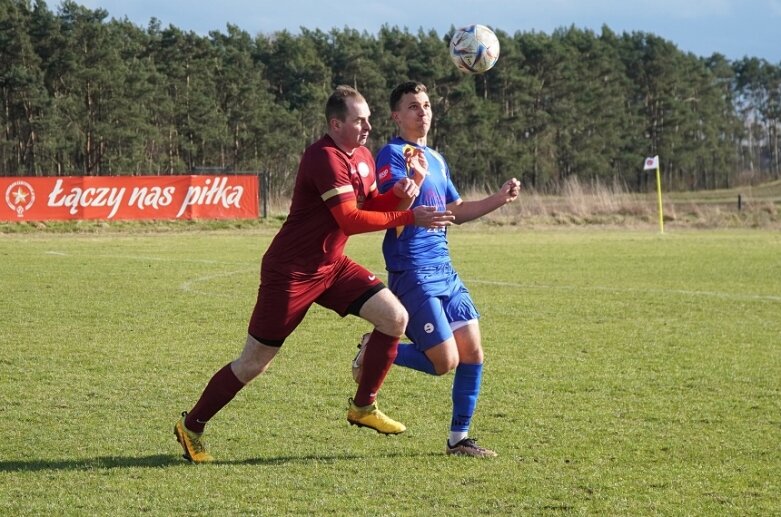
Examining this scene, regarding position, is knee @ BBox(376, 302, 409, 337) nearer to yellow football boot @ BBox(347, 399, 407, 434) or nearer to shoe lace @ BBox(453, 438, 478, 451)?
yellow football boot @ BBox(347, 399, 407, 434)

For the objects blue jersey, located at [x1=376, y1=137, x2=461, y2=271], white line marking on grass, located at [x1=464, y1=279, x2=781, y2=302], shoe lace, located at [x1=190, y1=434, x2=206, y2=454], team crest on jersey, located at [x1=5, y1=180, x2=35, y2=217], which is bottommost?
white line marking on grass, located at [x1=464, y1=279, x2=781, y2=302]

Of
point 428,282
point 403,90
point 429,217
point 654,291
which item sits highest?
point 403,90

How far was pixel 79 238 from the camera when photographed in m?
29.8

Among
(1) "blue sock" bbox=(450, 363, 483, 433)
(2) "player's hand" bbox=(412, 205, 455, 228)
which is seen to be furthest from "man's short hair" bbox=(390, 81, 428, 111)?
(1) "blue sock" bbox=(450, 363, 483, 433)

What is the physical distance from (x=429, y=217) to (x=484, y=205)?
1024 mm

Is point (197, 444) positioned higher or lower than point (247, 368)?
lower

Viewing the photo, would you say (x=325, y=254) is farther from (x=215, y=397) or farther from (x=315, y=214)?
(x=215, y=397)

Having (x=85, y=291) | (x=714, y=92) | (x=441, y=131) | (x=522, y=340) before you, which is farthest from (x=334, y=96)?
(x=714, y=92)

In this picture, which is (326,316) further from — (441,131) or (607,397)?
Result: (441,131)

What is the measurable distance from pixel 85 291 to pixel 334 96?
10.3 m

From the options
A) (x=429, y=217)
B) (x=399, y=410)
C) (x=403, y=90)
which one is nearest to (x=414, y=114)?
(x=403, y=90)

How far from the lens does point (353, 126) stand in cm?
611

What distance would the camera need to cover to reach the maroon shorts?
613cm

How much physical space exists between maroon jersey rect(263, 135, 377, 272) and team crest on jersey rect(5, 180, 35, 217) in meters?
29.2
